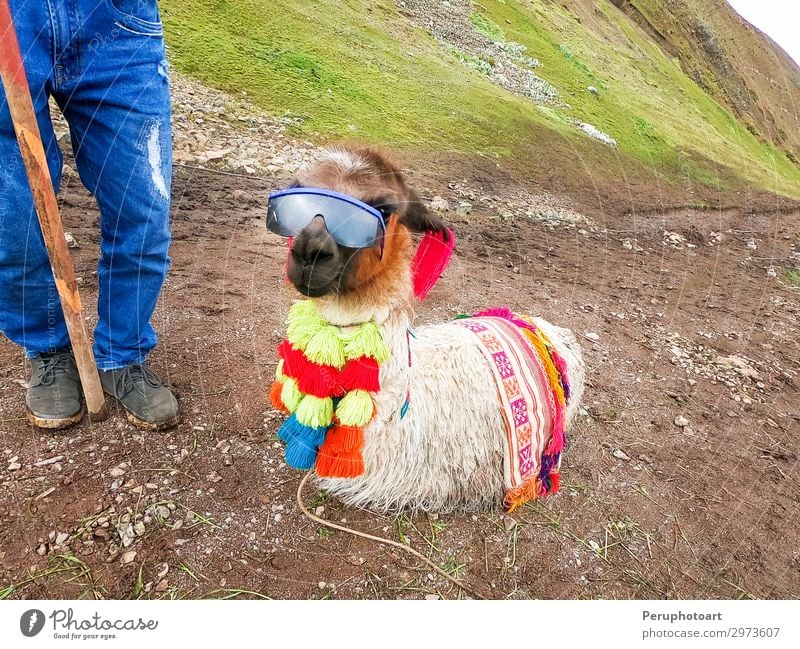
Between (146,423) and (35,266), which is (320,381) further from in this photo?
(35,266)

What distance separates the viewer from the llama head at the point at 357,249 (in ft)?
4.78

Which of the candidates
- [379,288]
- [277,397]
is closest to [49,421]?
[277,397]

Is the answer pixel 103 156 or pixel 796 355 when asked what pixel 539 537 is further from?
pixel 796 355

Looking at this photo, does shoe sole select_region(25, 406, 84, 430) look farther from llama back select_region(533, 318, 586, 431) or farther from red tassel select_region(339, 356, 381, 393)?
llama back select_region(533, 318, 586, 431)

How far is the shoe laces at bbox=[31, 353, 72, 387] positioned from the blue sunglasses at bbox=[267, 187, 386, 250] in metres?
1.40

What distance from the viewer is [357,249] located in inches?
59.8

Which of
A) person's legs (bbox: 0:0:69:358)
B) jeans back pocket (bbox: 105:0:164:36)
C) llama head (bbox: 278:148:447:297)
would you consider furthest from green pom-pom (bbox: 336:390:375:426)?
jeans back pocket (bbox: 105:0:164:36)

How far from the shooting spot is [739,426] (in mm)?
3375

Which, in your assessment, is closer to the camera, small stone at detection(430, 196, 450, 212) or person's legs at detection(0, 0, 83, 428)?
person's legs at detection(0, 0, 83, 428)

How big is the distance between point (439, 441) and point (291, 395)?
0.72 m

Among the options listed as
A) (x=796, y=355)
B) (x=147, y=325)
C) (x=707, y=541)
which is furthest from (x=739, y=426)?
(x=147, y=325)

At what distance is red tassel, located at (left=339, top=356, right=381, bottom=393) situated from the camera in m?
1.69

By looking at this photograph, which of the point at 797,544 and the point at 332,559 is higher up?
the point at 797,544
